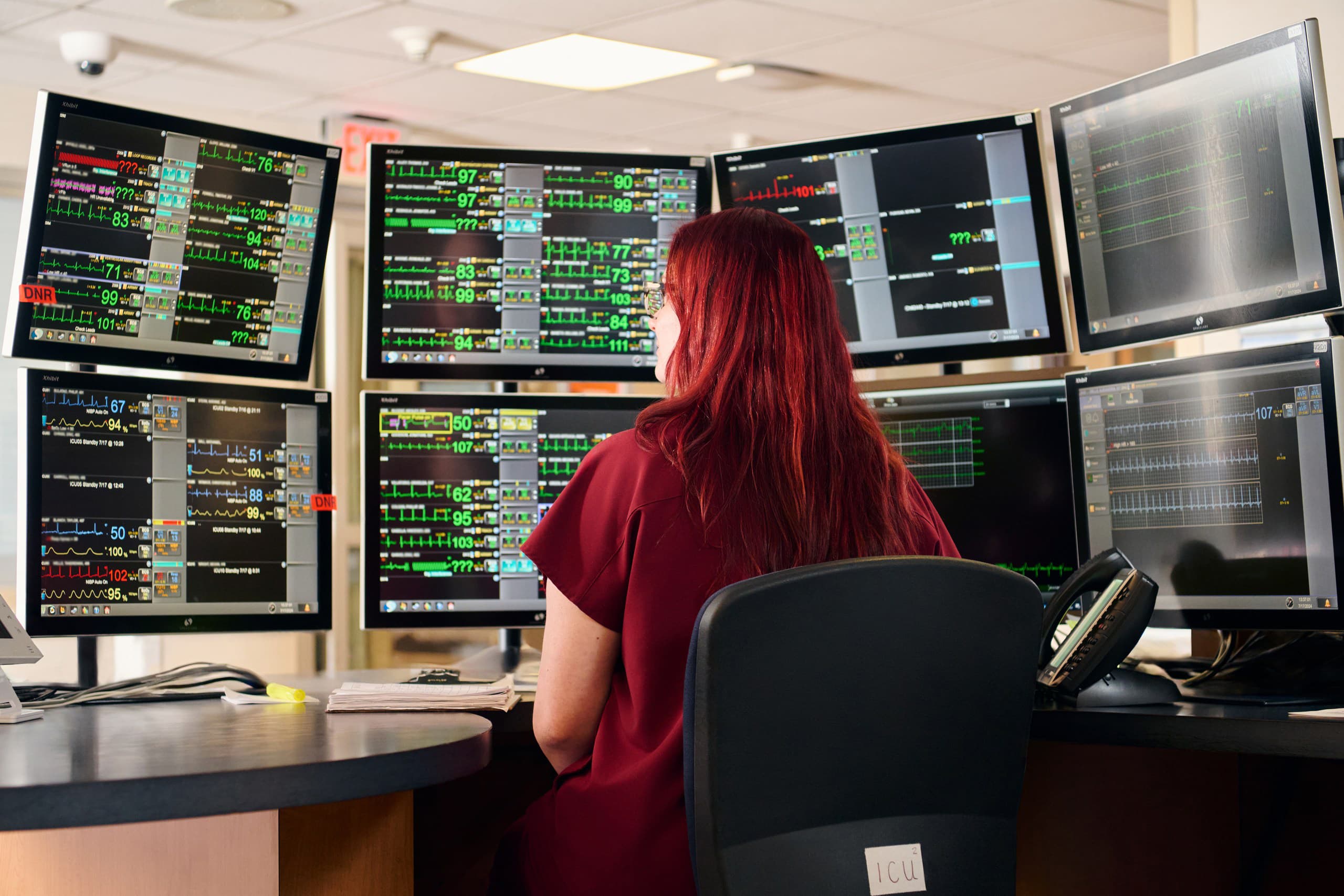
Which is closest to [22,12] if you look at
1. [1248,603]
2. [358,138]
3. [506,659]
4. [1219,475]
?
[358,138]

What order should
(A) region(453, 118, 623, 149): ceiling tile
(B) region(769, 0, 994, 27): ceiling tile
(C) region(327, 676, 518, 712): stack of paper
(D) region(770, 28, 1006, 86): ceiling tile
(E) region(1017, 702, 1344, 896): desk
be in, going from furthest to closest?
(A) region(453, 118, 623, 149): ceiling tile → (D) region(770, 28, 1006, 86): ceiling tile → (B) region(769, 0, 994, 27): ceiling tile → (E) region(1017, 702, 1344, 896): desk → (C) region(327, 676, 518, 712): stack of paper

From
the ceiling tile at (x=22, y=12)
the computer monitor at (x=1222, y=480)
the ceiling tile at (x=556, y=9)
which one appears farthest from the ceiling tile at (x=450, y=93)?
the computer monitor at (x=1222, y=480)

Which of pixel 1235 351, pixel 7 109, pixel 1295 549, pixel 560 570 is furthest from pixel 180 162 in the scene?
pixel 7 109

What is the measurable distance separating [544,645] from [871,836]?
1.39ft

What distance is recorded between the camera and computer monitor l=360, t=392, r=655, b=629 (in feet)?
6.72

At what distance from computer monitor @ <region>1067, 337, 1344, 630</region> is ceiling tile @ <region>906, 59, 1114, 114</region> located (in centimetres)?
360

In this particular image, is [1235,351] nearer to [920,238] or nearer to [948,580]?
[920,238]

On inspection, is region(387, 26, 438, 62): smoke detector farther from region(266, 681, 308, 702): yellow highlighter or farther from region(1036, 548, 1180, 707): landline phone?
region(1036, 548, 1180, 707): landline phone

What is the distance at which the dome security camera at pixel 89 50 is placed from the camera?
4562 millimetres

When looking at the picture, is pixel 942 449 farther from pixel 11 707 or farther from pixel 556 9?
pixel 556 9

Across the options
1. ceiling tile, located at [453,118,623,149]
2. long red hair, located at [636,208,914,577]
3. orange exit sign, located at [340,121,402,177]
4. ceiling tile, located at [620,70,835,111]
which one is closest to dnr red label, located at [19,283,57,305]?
long red hair, located at [636,208,914,577]

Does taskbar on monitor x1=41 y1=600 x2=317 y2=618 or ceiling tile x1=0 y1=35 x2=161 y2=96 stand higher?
ceiling tile x1=0 y1=35 x2=161 y2=96

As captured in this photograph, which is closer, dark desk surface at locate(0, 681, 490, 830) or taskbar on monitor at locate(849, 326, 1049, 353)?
dark desk surface at locate(0, 681, 490, 830)

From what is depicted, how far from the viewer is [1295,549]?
1.70 m
